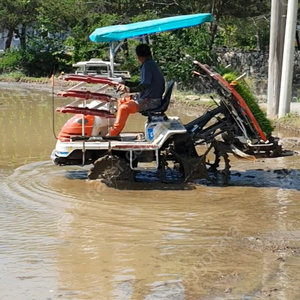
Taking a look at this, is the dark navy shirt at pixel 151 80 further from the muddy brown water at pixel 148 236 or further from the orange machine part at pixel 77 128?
the muddy brown water at pixel 148 236

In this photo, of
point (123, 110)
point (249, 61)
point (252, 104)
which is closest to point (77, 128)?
point (123, 110)

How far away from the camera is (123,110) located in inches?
359

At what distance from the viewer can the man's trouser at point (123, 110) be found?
9125mm

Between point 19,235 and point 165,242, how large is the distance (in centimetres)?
158

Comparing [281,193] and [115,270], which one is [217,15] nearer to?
[281,193]

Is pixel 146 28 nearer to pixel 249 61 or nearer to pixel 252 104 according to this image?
pixel 252 104

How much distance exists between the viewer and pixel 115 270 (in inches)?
227

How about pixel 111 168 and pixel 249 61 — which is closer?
pixel 111 168

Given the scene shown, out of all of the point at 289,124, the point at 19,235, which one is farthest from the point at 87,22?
the point at 19,235

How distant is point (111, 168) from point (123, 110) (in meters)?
0.84

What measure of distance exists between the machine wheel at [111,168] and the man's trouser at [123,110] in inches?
18.5

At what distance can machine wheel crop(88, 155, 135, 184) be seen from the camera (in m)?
9.05

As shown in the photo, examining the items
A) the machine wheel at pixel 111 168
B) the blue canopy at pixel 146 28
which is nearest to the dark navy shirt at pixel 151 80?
the blue canopy at pixel 146 28

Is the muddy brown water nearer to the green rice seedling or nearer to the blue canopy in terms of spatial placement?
the green rice seedling
